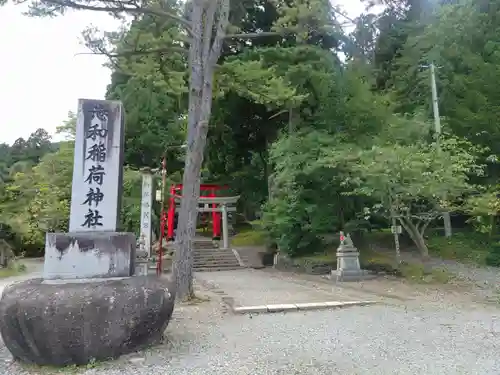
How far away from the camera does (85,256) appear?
5.32m

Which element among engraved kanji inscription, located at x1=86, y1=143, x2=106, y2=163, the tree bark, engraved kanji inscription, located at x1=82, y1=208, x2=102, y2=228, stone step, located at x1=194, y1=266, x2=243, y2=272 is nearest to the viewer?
engraved kanji inscription, located at x1=82, y1=208, x2=102, y2=228

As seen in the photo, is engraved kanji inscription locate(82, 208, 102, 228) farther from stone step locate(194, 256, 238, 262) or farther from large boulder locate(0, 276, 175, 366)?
stone step locate(194, 256, 238, 262)

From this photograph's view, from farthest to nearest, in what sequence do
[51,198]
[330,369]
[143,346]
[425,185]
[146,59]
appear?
1. [51,198]
2. [425,185]
3. [146,59]
4. [143,346]
5. [330,369]

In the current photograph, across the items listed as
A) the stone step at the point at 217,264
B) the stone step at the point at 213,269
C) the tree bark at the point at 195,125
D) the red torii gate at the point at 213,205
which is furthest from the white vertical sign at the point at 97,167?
the red torii gate at the point at 213,205

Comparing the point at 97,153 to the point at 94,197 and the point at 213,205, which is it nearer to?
the point at 94,197

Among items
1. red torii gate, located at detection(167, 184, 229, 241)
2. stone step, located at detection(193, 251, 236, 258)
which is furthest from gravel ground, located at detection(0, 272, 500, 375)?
red torii gate, located at detection(167, 184, 229, 241)

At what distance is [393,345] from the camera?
541cm

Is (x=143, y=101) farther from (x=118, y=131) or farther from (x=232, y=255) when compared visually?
(x=118, y=131)

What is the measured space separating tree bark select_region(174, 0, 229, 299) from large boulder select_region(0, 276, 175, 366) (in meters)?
3.38

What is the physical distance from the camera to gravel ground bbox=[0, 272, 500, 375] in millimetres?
4594

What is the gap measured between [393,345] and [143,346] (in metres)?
3.08

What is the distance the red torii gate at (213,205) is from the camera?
749 inches

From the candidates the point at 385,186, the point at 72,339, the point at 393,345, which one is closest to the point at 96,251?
the point at 72,339

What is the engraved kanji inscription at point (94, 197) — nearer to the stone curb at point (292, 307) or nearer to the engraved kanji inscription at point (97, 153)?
the engraved kanji inscription at point (97, 153)
